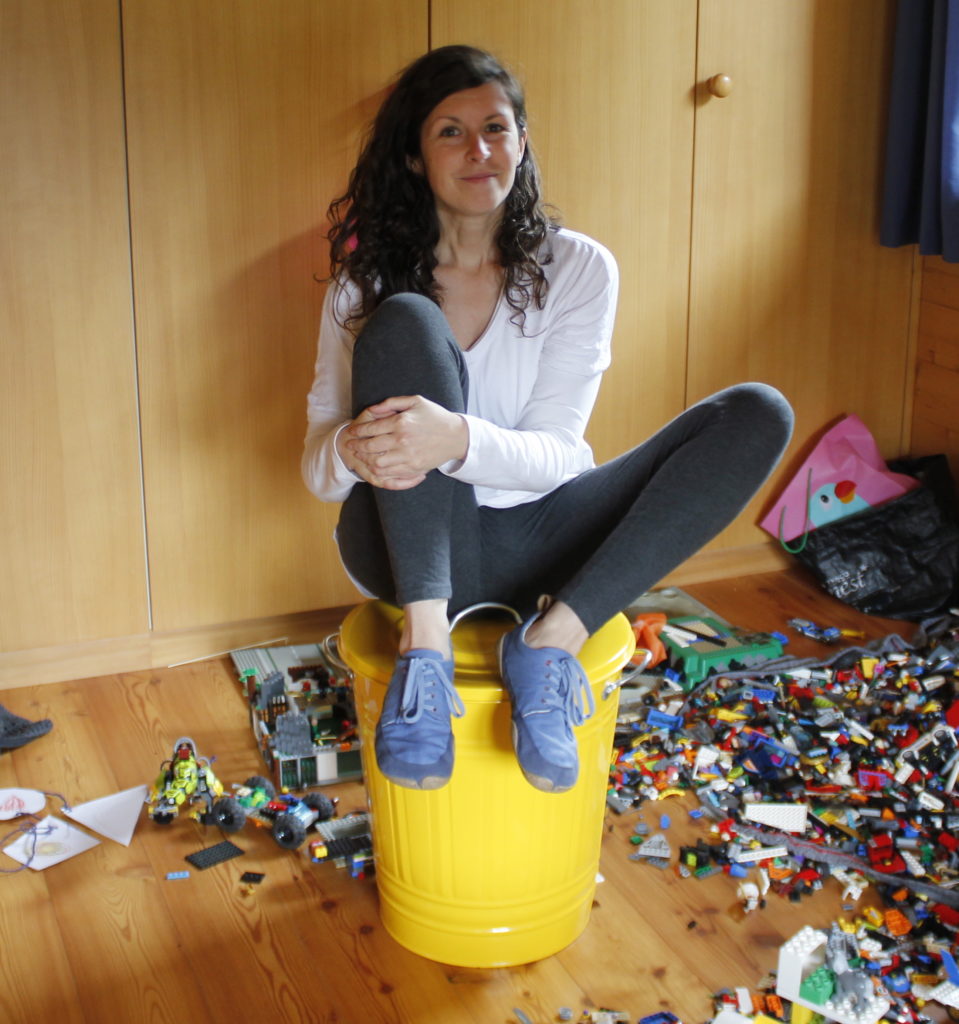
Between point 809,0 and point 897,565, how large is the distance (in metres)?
1.19

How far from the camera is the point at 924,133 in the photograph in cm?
259

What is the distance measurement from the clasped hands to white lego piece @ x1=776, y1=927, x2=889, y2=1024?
75cm

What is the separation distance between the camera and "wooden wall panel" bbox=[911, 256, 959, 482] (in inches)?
108

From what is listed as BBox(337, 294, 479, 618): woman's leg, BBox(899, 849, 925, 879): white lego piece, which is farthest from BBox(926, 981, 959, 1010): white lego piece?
BBox(337, 294, 479, 618): woman's leg

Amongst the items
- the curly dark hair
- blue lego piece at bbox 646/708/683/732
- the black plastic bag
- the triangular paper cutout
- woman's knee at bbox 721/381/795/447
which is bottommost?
the triangular paper cutout

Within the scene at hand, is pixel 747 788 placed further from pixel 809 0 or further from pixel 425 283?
pixel 809 0

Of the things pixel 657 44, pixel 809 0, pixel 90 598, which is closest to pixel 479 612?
pixel 90 598

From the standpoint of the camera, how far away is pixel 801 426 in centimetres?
280

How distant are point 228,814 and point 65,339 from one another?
2.95ft

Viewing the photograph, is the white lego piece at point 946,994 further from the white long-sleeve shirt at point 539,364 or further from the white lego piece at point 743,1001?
the white long-sleeve shirt at point 539,364

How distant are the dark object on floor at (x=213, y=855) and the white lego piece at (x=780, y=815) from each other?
763 millimetres

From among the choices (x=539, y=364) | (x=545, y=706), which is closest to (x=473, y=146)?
(x=539, y=364)

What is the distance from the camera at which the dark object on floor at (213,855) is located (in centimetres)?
178

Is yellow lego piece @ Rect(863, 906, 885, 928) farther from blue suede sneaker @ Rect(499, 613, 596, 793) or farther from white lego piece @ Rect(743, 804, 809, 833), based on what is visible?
blue suede sneaker @ Rect(499, 613, 596, 793)
